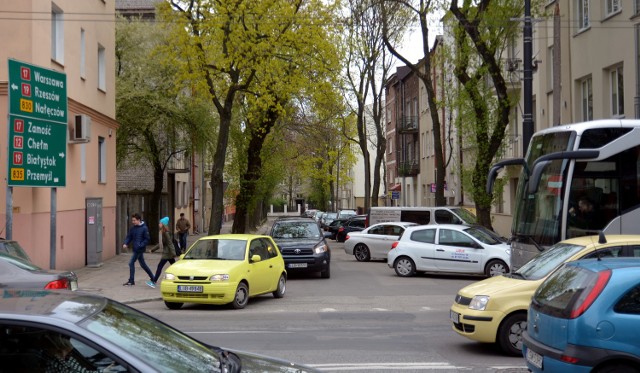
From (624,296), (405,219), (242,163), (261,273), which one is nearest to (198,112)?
(242,163)

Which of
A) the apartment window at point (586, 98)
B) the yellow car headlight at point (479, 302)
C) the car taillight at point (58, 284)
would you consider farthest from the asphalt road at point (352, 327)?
the apartment window at point (586, 98)

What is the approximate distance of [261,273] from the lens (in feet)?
53.1

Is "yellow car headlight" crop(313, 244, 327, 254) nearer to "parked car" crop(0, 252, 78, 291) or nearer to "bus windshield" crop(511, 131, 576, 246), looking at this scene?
"bus windshield" crop(511, 131, 576, 246)

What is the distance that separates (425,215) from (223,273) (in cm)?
1840

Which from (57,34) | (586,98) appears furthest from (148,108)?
(586,98)

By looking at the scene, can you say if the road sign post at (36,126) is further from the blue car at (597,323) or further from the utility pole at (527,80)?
the blue car at (597,323)

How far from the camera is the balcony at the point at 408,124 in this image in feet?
191

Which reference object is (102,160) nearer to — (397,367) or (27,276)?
(27,276)

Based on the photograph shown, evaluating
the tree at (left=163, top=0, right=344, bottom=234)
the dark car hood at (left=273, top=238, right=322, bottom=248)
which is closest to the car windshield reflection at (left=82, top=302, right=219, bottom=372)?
the dark car hood at (left=273, top=238, right=322, bottom=248)

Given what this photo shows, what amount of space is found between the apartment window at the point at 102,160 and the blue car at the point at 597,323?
23023 millimetres

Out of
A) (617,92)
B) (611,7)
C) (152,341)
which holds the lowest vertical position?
(152,341)

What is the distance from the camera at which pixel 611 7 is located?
81.5ft

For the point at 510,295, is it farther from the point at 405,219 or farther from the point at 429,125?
the point at 429,125

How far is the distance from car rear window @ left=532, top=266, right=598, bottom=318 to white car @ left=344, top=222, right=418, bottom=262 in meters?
20.7
